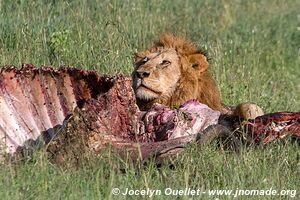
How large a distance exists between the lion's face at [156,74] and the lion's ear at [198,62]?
3.7 inches

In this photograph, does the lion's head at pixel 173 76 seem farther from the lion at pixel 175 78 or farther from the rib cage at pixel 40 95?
the rib cage at pixel 40 95

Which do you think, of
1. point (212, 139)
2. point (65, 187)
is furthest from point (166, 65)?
point (65, 187)

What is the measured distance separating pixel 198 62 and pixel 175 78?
21 centimetres

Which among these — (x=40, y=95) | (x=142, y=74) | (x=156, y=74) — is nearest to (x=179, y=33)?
(x=156, y=74)

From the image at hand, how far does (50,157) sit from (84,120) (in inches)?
11.1

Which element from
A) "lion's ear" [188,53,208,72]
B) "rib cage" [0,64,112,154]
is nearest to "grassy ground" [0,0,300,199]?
"rib cage" [0,64,112,154]

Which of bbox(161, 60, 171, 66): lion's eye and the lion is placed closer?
the lion

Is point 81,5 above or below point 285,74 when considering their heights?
above

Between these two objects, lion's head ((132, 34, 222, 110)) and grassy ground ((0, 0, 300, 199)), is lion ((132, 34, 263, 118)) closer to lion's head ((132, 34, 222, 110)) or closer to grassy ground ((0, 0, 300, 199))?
lion's head ((132, 34, 222, 110))

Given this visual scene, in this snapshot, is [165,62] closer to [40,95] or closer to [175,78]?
[175,78]

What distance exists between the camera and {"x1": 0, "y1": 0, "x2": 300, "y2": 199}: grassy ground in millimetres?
5137

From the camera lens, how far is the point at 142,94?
6344 millimetres

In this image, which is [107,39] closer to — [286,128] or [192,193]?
[286,128]

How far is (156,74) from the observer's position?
6.44 meters
